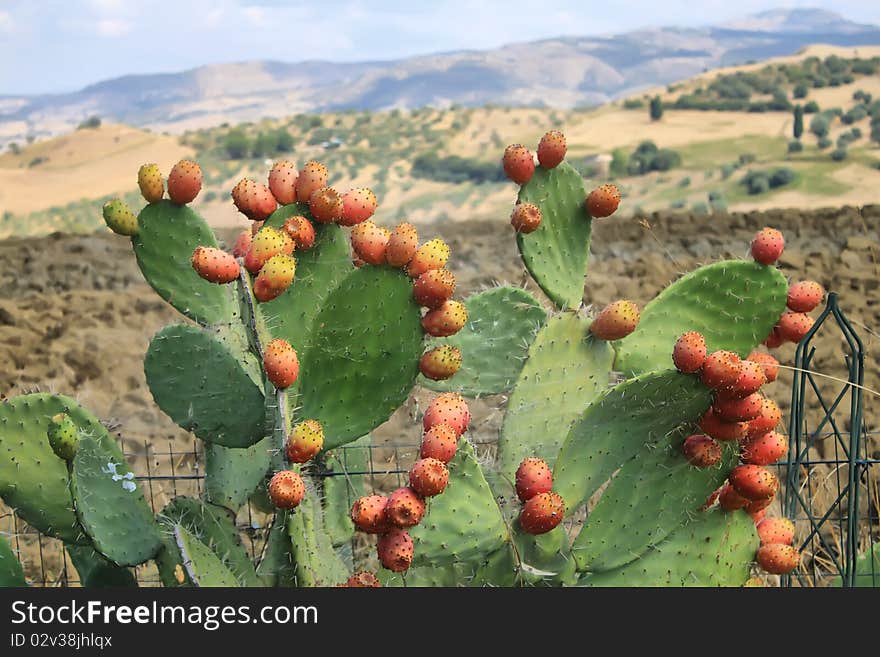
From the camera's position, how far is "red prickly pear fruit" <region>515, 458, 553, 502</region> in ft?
6.83

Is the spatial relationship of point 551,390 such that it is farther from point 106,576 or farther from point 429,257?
point 106,576

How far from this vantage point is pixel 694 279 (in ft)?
8.98

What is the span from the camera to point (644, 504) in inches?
88.8

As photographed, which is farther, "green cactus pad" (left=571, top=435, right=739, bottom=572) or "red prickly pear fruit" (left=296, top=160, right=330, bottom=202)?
"red prickly pear fruit" (left=296, top=160, right=330, bottom=202)

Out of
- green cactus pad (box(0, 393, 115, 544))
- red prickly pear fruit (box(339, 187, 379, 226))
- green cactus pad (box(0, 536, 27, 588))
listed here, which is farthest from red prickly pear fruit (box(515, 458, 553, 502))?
green cactus pad (box(0, 536, 27, 588))

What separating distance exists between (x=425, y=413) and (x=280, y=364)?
0.91 ft

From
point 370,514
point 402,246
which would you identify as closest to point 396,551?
point 370,514

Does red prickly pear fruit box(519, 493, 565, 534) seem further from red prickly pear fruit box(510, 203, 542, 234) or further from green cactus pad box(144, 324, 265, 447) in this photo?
red prickly pear fruit box(510, 203, 542, 234)

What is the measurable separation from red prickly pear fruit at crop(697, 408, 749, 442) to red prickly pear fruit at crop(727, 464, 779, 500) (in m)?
0.07

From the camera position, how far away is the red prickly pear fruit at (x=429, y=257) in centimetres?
208

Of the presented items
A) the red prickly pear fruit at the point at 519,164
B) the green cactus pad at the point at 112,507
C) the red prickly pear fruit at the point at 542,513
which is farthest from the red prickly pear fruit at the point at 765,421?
the green cactus pad at the point at 112,507

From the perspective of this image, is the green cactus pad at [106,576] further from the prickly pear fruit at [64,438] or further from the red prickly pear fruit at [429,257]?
the red prickly pear fruit at [429,257]

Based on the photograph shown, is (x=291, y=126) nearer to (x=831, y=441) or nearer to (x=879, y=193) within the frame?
(x=879, y=193)

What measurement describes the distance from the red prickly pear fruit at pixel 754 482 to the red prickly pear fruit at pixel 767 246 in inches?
25.3
